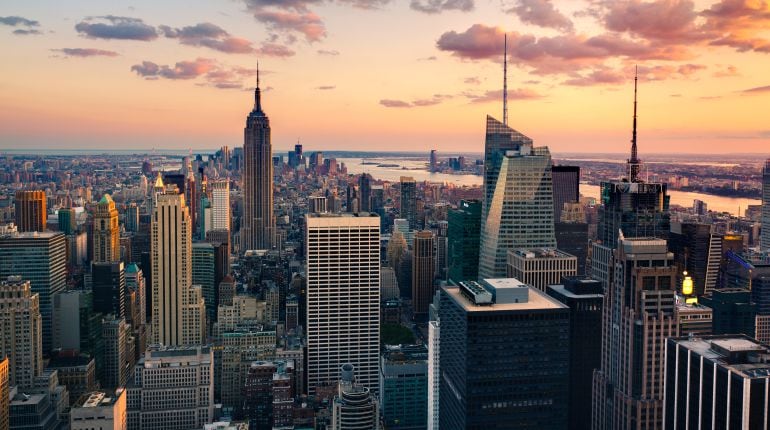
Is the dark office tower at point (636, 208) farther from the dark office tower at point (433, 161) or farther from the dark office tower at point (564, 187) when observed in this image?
the dark office tower at point (433, 161)

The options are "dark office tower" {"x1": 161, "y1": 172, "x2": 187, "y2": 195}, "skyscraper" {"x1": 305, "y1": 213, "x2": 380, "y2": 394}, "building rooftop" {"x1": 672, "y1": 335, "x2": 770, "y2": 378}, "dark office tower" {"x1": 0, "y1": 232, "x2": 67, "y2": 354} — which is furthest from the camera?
"dark office tower" {"x1": 161, "y1": 172, "x2": 187, "y2": 195}

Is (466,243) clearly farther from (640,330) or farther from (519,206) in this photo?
(640,330)

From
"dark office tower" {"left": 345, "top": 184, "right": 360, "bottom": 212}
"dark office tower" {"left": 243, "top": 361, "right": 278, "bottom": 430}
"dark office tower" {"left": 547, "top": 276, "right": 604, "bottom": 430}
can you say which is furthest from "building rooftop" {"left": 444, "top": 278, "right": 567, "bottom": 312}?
"dark office tower" {"left": 345, "top": 184, "right": 360, "bottom": 212}

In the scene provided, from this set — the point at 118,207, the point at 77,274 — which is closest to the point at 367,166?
the point at 118,207

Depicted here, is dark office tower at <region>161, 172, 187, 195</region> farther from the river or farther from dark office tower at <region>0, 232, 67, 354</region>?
dark office tower at <region>0, 232, 67, 354</region>

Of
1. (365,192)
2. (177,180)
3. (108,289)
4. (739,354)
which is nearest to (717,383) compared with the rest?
(739,354)
